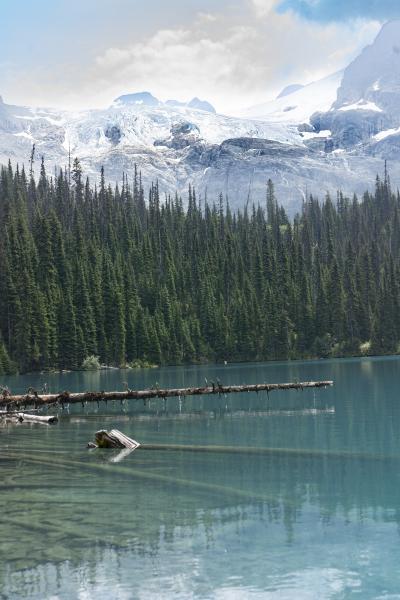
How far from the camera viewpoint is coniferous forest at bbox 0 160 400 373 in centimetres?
13500

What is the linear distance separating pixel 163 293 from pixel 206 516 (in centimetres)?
13734

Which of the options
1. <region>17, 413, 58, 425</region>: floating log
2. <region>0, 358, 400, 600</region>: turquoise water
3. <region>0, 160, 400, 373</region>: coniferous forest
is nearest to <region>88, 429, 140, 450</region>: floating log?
<region>0, 358, 400, 600</region>: turquoise water

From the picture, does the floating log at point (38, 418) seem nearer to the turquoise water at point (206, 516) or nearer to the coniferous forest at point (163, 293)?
the turquoise water at point (206, 516)

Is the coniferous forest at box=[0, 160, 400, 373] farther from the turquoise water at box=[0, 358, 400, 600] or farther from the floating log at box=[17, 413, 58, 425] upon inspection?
the turquoise water at box=[0, 358, 400, 600]

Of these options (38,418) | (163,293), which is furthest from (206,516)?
(163,293)

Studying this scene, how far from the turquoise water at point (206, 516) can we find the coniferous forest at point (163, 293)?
91022mm

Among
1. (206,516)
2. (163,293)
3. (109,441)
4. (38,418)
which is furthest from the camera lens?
(163,293)

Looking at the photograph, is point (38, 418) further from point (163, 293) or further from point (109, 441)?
point (163, 293)

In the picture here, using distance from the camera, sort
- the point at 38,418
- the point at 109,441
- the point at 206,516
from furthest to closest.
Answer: the point at 38,418 < the point at 109,441 < the point at 206,516

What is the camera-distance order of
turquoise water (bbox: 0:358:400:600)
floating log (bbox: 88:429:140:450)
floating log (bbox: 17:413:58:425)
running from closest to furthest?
turquoise water (bbox: 0:358:400:600) → floating log (bbox: 88:429:140:450) → floating log (bbox: 17:413:58:425)

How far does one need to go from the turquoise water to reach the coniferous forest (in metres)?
91.0

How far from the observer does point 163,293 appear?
159 metres

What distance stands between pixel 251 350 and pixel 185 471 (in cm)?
12878

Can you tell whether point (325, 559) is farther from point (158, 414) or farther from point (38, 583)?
point (158, 414)
